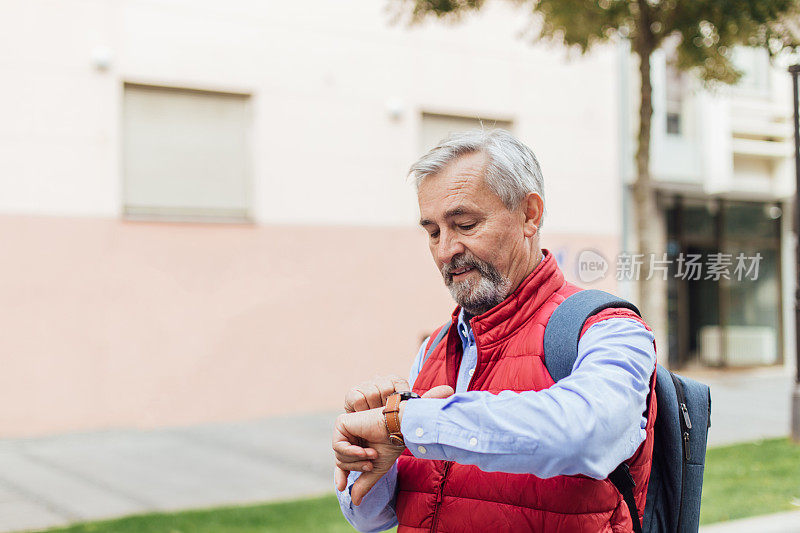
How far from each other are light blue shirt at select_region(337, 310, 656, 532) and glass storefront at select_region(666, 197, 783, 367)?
14929mm

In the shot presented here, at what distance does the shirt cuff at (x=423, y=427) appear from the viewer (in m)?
1.46

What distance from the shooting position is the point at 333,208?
1192cm

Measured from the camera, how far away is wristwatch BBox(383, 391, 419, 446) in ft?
5.05

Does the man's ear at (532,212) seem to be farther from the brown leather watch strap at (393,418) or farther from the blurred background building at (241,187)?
the blurred background building at (241,187)

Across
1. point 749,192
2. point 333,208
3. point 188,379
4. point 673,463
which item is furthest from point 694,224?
point 673,463

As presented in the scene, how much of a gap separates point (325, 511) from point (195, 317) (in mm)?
5223

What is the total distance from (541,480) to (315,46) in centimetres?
1082

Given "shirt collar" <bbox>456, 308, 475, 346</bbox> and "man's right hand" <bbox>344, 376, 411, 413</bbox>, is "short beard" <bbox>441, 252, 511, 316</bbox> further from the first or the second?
"man's right hand" <bbox>344, 376, 411, 413</bbox>

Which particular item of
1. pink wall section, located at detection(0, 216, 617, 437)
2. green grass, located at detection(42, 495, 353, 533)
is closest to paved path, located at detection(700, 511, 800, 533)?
green grass, located at detection(42, 495, 353, 533)

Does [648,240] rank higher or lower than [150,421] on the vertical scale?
higher

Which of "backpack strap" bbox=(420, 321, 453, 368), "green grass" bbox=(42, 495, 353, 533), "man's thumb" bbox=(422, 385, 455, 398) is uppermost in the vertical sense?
"backpack strap" bbox=(420, 321, 453, 368)

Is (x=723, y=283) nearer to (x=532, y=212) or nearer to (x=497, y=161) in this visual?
(x=532, y=212)

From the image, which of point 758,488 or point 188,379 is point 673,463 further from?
point 188,379

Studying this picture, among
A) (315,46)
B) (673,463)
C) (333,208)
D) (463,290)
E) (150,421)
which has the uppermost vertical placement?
(315,46)
